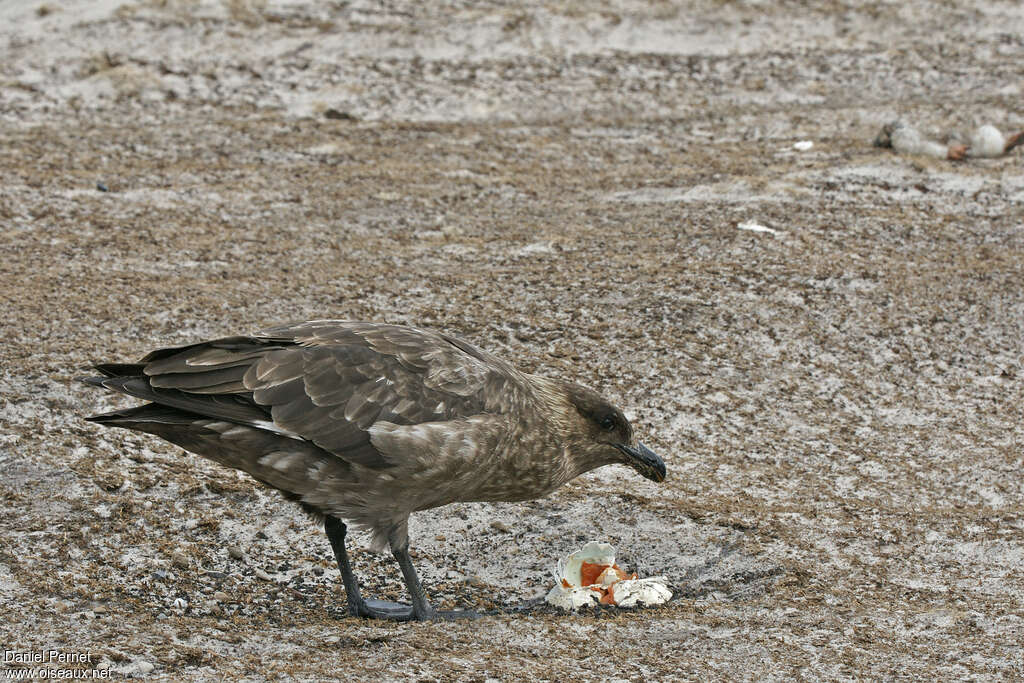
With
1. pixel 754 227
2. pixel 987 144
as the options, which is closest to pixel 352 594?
pixel 754 227

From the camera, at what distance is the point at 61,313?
6465mm

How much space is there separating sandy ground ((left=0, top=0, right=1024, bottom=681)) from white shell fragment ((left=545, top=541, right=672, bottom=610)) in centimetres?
10

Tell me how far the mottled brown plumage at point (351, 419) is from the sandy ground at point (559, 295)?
44cm

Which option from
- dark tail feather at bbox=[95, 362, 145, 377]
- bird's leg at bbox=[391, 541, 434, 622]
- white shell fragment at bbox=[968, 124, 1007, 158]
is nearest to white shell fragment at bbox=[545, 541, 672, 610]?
bird's leg at bbox=[391, 541, 434, 622]

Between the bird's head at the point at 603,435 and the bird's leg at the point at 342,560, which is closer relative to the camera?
the bird's leg at the point at 342,560

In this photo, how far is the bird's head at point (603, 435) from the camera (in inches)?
191

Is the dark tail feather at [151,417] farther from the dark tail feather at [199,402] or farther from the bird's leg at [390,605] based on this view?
the bird's leg at [390,605]

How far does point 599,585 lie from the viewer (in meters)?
4.56

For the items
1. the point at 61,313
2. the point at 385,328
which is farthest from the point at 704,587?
the point at 61,313

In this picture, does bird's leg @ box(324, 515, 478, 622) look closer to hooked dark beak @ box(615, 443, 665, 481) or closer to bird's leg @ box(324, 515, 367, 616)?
bird's leg @ box(324, 515, 367, 616)

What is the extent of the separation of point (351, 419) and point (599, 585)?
1.15 m

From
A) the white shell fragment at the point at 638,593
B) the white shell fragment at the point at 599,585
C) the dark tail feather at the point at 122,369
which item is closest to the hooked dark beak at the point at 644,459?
the white shell fragment at the point at 599,585

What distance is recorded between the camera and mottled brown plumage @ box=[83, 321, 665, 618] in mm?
4230

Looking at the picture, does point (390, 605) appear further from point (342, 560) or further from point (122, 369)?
point (122, 369)
